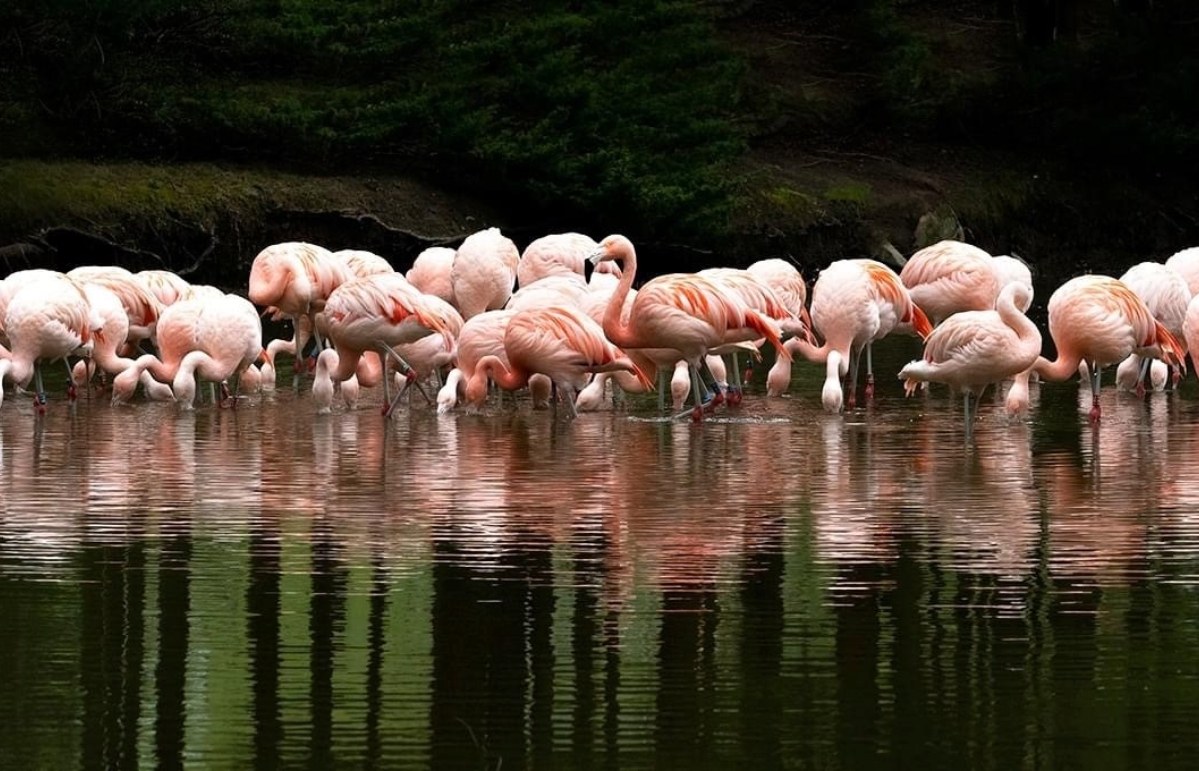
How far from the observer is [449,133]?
26578 millimetres

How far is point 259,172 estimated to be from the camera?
26953 mm

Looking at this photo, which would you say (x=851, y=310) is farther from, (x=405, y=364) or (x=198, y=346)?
(x=198, y=346)

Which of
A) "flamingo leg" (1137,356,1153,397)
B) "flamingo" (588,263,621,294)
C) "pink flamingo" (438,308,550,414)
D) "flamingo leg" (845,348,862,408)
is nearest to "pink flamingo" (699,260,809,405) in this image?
"flamingo leg" (845,348,862,408)

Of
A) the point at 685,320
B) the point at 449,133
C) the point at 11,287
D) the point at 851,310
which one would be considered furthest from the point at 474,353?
the point at 449,133

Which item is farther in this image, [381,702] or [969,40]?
[969,40]

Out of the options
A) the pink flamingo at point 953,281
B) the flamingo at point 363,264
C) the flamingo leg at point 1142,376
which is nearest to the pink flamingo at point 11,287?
the flamingo at point 363,264

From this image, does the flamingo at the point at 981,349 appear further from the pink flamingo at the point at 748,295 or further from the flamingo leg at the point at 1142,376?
the flamingo leg at the point at 1142,376

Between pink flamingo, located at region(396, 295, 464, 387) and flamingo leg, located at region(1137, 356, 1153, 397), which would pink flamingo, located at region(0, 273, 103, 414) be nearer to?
pink flamingo, located at region(396, 295, 464, 387)

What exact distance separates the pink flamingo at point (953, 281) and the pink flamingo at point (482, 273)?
2792 mm

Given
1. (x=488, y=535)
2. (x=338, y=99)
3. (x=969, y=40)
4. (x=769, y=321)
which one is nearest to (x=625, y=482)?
(x=488, y=535)

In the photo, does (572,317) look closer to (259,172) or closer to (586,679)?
(586,679)

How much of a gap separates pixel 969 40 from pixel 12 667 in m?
30.2

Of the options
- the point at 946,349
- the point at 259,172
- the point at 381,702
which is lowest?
the point at 381,702

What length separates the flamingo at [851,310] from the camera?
14328 millimetres
